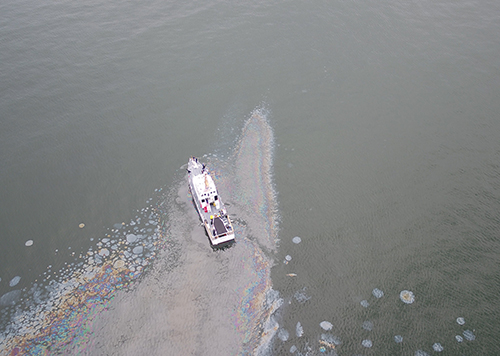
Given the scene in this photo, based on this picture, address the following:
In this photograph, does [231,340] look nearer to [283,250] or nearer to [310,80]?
[283,250]

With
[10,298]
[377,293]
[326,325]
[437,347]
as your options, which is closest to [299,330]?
[326,325]

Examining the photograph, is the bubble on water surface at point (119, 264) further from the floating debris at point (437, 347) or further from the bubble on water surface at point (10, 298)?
the floating debris at point (437, 347)

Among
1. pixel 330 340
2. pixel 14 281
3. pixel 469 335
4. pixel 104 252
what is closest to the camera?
pixel 330 340

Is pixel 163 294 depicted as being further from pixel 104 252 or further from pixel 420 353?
pixel 420 353

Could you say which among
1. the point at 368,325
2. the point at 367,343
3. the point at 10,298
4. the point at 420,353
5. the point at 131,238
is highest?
the point at 131,238

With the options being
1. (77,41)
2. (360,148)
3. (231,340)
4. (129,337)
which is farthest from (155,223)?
(77,41)

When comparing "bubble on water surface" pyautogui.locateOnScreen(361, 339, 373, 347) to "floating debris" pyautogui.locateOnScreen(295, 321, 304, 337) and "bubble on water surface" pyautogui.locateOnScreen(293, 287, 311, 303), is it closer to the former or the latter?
"floating debris" pyautogui.locateOnScreen(295, 321, 304, 337)

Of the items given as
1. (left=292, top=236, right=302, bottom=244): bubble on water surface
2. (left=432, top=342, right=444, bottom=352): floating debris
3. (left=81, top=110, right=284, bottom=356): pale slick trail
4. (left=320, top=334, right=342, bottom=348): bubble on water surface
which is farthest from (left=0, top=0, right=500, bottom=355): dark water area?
(left=320, top=334, right=342, bottom=348): bubble on water surface
